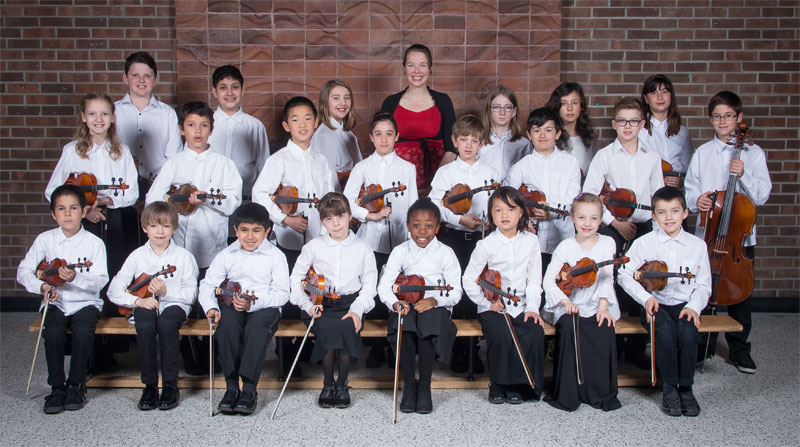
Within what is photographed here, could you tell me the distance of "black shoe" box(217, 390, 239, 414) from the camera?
311cm

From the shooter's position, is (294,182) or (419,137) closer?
(294,182)

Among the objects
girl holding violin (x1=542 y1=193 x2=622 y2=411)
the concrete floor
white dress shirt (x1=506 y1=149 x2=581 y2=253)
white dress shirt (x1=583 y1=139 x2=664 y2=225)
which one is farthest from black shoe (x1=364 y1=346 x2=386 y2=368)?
white dress shirt (x1=583 y1=139 x2=664 y2=225)

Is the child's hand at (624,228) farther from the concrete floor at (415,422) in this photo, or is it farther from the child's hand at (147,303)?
the child's hand at (147,303)

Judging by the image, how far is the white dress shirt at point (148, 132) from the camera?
4023mm

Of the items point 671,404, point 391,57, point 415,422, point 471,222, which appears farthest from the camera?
point 391,57

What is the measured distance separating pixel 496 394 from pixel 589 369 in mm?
460

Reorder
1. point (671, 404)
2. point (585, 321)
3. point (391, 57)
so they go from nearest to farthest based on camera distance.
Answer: point (671, 404) < point (585, 321) < point (391, 57)

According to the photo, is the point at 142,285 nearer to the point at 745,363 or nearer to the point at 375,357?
the point at 375,357

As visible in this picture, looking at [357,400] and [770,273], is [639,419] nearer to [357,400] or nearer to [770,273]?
[357,400]

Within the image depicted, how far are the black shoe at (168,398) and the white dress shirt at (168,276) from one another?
371mm

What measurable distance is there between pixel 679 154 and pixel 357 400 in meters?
2.41

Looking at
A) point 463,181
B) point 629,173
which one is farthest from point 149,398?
point 629,173

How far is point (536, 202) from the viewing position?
354cm

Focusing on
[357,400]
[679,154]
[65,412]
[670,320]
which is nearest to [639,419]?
[670,320]
